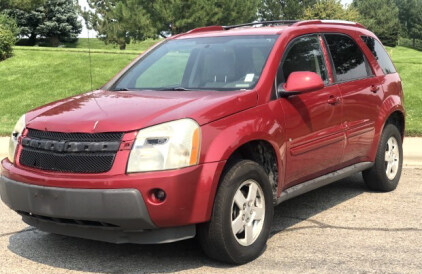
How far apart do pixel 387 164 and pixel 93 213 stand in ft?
13.0

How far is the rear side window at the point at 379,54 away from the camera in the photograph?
260 inches

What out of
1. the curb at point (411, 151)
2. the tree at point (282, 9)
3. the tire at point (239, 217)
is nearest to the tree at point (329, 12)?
the tree at point (282, 9)

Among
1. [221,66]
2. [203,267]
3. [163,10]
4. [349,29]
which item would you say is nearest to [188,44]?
[221,66]

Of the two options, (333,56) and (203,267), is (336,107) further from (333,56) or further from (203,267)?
(203,267)

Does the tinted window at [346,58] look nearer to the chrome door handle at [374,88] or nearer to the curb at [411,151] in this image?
the chrome door handle at [374,88]

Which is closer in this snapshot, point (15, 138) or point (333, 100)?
point (15, 138)

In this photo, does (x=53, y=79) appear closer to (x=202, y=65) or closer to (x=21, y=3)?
(x=202, y=65)

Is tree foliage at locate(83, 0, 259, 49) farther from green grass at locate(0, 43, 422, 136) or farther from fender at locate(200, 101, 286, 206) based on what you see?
fender at locate(200, 101, 286, 206)

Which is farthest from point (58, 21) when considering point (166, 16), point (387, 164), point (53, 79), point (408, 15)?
point (408, 15)

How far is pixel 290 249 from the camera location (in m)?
4.71

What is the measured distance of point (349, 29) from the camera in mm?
6379

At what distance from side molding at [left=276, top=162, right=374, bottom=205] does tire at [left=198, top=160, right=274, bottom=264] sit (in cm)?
39

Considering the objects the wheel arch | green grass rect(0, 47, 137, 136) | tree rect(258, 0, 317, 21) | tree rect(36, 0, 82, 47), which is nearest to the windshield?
the wheel arch

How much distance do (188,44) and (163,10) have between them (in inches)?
1698
